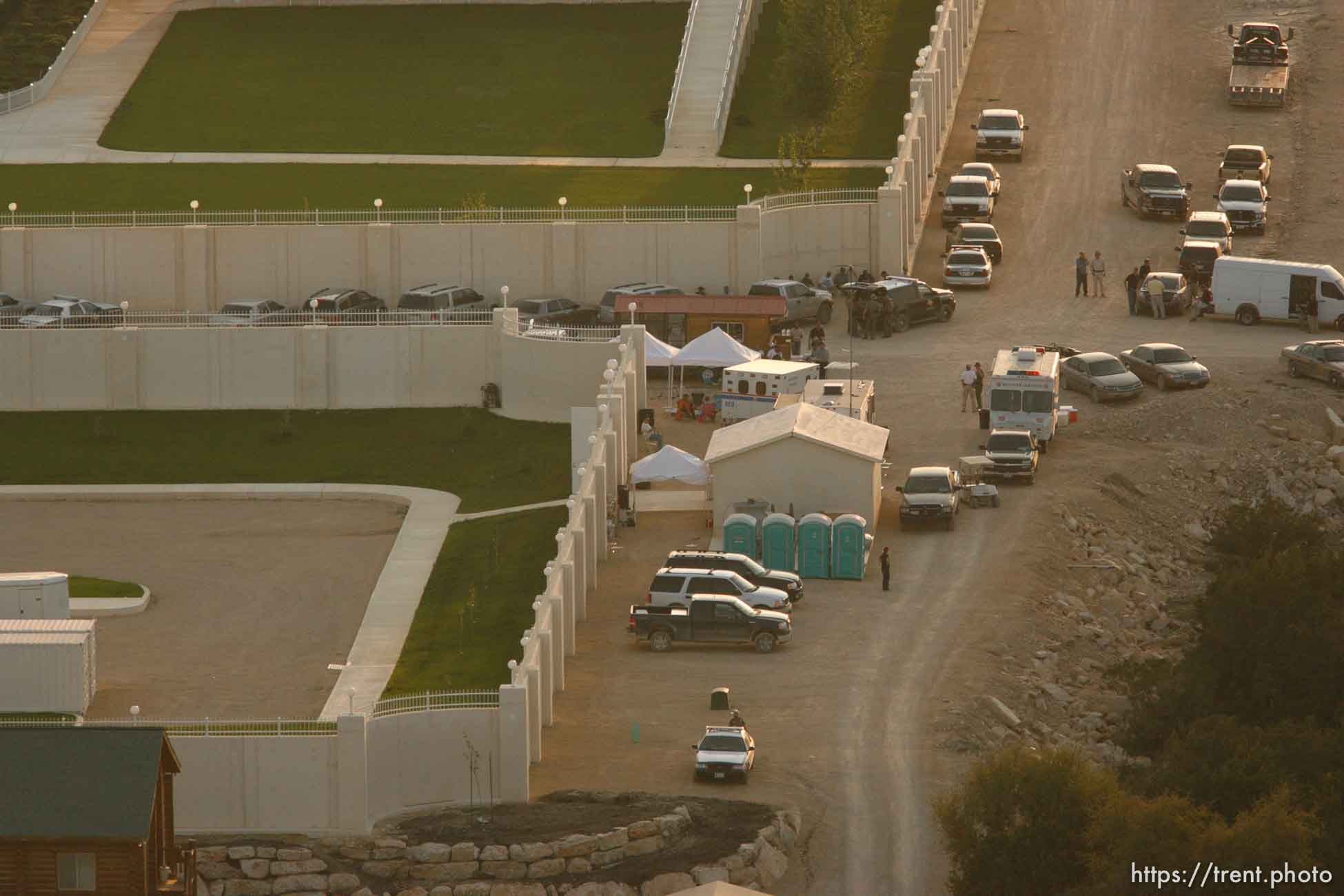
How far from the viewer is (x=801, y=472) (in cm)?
7219

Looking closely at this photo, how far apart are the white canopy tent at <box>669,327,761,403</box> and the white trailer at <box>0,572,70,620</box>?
2125 cm

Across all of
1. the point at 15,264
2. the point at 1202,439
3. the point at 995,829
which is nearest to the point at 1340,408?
the point at 1202,439

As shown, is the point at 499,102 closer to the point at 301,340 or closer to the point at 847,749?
the point at 301,340

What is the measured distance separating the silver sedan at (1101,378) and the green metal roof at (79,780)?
36385mm

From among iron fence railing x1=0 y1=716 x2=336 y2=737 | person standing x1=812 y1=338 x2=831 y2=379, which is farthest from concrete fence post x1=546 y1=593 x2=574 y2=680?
person standing x1=812 y1=338 x2=831 y2=379

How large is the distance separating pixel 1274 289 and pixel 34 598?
127 ft

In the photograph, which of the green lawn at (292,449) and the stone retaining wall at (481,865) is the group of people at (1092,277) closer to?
the green lawn at (292,449)

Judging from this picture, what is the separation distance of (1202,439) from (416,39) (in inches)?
1840

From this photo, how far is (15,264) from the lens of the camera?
312ft

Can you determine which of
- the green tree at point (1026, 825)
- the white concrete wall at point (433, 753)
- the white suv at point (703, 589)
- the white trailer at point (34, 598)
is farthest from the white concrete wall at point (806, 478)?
the green tree at point (1026, 825)

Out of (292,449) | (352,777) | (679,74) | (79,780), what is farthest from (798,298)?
(79,780)

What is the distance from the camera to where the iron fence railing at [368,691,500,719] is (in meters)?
58.9

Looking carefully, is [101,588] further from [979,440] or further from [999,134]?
[999,134]

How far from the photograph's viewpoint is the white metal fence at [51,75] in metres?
111
